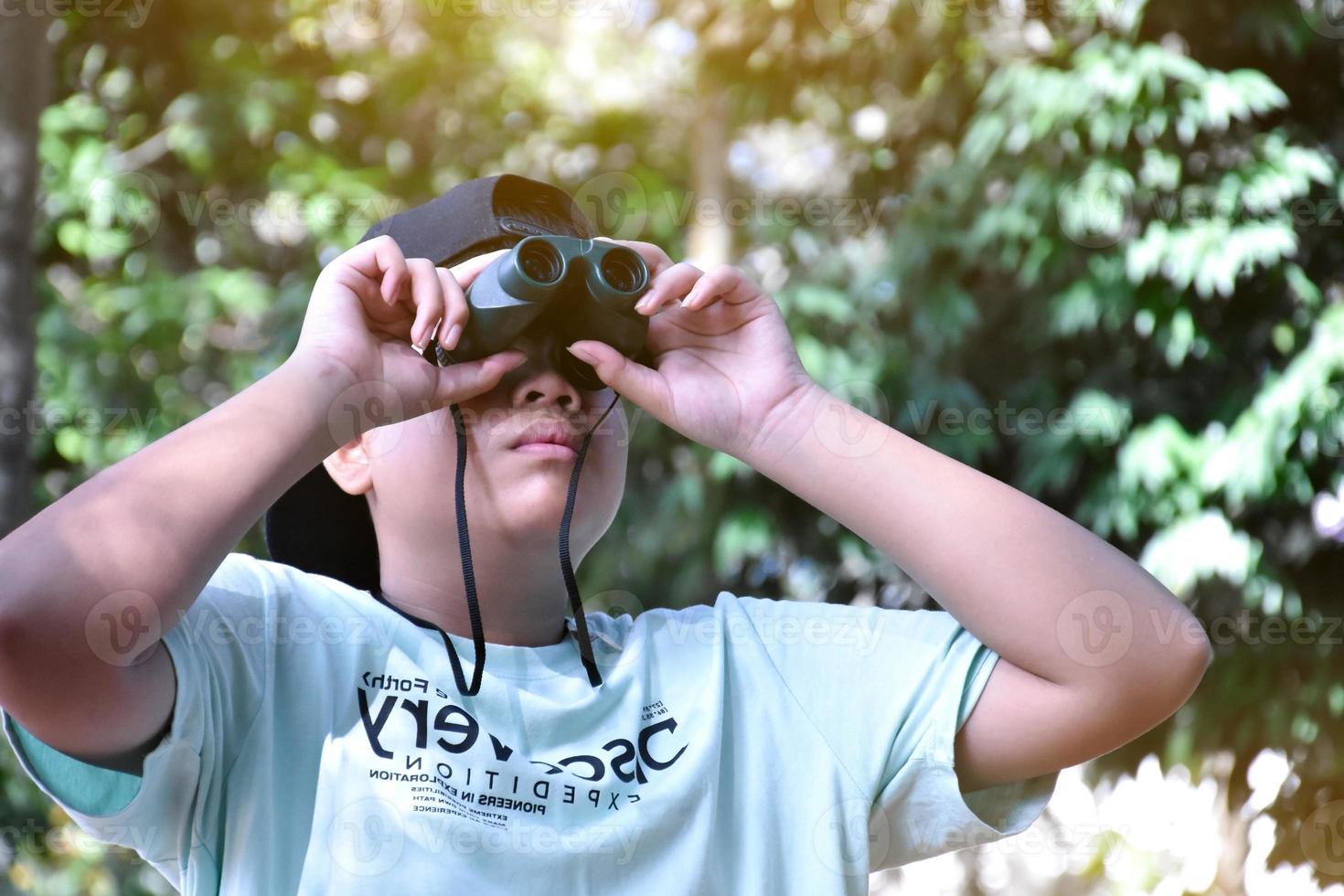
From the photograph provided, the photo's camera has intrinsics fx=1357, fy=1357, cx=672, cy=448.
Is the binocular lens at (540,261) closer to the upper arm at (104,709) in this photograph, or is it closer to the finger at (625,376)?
the finger at (625,376)

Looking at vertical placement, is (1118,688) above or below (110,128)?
above

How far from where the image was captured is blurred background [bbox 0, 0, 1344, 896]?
4.25 metres

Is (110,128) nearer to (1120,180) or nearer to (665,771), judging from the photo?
(1120,180)

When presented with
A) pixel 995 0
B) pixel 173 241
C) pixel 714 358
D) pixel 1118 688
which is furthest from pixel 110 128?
pixel 1118 688

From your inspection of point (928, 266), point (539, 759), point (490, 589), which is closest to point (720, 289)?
point (490, 589)

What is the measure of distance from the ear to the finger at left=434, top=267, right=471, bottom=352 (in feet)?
0.94

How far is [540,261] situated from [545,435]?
0.63 feet

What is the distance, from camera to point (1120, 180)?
4355mm

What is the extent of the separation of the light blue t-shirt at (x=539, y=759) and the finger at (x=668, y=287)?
375 millimetres

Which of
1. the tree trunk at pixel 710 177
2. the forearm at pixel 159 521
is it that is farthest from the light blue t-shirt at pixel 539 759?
the tree trunk at pixel 710 177

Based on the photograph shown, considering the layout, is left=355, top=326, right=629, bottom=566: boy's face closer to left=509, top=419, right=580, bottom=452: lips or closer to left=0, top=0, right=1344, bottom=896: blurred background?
left=509, top=419, right=580, bottom=452: lips

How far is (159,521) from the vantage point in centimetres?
118

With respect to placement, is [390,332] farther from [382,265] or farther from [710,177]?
[710,177]

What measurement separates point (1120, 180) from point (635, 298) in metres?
3.32
